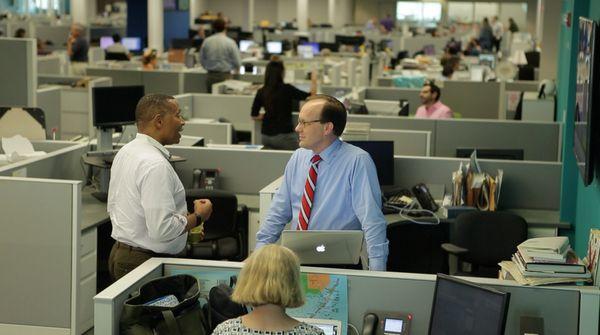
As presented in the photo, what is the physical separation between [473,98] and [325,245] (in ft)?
26.5

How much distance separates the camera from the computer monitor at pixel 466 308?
303 cm

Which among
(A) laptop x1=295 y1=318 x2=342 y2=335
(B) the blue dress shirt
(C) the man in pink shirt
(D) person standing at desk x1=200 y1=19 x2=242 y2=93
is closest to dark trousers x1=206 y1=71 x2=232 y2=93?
(D) person standing at desk x1=200 y1=19 x2=242 y2=93

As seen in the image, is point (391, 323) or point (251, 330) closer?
point (251, 330)

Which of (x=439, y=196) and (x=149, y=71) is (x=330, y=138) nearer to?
(x=439, y=196)

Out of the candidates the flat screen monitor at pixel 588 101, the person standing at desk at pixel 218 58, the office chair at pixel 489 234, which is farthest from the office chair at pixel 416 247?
the person standing at desk at pixel 218 58

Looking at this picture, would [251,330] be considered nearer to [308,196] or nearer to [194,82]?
[308,196]

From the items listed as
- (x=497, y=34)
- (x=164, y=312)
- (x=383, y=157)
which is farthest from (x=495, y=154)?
(x=497, y=34)

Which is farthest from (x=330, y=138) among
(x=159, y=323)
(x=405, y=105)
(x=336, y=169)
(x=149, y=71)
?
(x=149, y=71)

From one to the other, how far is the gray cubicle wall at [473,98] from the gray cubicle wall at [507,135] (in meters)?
3.15

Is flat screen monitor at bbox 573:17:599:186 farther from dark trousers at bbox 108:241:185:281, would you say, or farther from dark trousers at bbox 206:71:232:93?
dark trousers at bbox 206:71:232:93

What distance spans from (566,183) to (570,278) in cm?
283

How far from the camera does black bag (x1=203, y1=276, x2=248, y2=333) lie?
322cm

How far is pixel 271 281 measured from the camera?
2621 millimetres

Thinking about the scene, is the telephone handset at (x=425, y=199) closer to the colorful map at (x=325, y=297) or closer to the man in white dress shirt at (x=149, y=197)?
the man in white dress shirt at (x=149, y=197)
